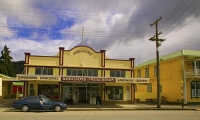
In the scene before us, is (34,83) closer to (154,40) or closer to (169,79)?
(154,40)

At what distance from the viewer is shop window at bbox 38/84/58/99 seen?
97.9ft

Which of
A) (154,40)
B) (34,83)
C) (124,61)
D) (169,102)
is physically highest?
(154,40)

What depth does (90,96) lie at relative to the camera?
31297mm

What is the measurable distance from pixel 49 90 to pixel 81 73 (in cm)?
443

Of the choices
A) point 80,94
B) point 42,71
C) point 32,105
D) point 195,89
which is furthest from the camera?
point 195,89

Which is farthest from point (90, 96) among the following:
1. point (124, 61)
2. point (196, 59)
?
point (196, 59)

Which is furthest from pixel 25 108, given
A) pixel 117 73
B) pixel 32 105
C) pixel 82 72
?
pixel 117 73

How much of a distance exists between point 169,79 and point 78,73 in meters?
14.1

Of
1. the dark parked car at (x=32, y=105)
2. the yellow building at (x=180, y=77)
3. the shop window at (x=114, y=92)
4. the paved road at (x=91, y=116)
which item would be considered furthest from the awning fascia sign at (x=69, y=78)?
the yellow building at (x=180, y=77)

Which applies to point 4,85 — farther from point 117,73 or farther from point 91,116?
point 91,116

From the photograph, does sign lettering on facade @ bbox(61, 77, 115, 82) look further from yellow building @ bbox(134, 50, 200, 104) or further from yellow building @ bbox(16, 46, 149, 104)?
yellow building @ bbox(134, 50, 200, 104)

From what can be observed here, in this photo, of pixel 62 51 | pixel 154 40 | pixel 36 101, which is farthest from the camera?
pixel 62 51

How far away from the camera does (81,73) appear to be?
3078 cm

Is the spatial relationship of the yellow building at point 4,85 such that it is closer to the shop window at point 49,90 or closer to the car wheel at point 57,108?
the shop window at point 49,90
